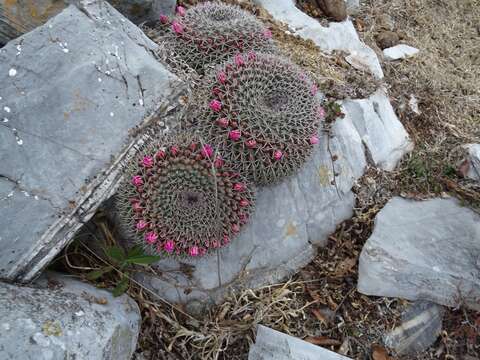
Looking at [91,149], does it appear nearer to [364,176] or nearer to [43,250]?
[43,250]

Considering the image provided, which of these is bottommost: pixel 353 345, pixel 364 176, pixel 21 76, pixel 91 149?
pixel 353 345

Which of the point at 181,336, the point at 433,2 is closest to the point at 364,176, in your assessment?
the point at 181,336

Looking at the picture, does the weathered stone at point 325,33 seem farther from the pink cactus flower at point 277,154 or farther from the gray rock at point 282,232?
the pink cactus flower at point 277,154

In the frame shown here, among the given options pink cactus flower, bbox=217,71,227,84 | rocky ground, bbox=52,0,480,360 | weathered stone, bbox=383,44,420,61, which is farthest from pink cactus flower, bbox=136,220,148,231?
weathered stone, bbox=383,44,420,61

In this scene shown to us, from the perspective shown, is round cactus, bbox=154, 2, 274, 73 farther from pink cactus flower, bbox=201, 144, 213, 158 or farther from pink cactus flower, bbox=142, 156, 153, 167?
pink cactus flower, bbox=142, 156, 153, 167

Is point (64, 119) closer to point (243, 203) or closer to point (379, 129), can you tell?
point (243, 203)

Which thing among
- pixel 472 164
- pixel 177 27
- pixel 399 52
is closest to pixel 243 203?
pixel 177 27
